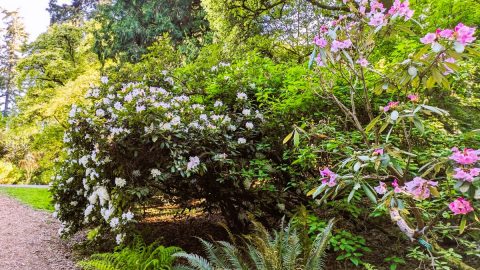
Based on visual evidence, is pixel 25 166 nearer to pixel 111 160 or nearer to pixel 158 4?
pixel 158 4

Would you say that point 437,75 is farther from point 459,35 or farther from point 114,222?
point 114,222

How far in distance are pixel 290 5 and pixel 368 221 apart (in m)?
5.37

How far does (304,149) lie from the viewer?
276cm

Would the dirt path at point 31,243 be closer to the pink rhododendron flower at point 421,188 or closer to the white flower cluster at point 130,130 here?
the white flower cluster at point 130,130

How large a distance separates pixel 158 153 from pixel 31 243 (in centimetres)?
259

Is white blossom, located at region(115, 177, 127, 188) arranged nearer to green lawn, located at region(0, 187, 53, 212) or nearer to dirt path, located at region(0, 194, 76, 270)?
dirt path, located at region(0, 194, 76, 270)

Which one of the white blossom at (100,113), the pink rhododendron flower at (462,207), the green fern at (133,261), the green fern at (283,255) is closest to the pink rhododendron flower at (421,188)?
the pink rhododendron flower at (462,207)

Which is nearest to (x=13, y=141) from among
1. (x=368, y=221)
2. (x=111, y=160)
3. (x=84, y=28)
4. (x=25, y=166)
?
(x=25, y=166)

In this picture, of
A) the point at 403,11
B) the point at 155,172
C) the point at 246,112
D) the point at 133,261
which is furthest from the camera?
the point at 246,112

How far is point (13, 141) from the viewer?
574 inches

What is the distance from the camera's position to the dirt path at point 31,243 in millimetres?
3600

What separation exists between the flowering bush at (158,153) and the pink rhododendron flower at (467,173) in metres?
2.17

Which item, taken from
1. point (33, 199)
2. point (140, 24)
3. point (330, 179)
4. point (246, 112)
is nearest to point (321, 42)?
point (330, 179)

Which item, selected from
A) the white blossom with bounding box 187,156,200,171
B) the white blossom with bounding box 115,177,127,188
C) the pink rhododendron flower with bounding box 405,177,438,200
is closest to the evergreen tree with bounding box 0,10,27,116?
the white blossom with bounding box 115,177,127,188
